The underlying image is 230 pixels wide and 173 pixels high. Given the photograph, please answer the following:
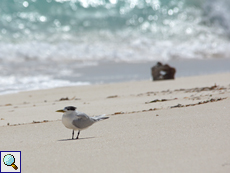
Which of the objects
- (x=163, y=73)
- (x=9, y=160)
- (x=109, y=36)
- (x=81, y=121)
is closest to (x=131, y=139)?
(x=81, y=121)

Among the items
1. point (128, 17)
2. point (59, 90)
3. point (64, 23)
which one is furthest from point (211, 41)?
point (59, 90)

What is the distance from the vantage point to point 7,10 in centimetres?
1895

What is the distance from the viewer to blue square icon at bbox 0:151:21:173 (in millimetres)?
2572

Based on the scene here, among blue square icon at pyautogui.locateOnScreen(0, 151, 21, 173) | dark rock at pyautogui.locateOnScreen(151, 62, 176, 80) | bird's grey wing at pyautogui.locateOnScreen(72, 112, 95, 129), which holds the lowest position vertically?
blue square icon at pyautogui.locateOnScreen(0, 151, 21, 173)

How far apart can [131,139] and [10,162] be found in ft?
3.10

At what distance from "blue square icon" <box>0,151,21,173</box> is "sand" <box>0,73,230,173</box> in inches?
1.8

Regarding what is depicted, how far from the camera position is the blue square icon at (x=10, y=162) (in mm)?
2572

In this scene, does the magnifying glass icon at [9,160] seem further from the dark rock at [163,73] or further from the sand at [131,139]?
the dark rock at [163,73]

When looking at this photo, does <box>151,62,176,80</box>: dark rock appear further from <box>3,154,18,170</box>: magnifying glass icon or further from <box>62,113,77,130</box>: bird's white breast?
<box>3,154,18,170</box>: magnifying glass icon

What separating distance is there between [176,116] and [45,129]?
4.08ft

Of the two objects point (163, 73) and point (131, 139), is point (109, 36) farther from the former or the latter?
point (131, 139)

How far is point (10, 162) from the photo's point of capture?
8.67ft

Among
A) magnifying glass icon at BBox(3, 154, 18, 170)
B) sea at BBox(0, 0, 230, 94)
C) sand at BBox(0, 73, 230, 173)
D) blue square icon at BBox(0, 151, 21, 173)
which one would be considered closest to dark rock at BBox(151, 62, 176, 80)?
sea at BBox(0, 0, 230, 94)

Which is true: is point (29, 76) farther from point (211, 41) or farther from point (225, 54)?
point (211, 41)
